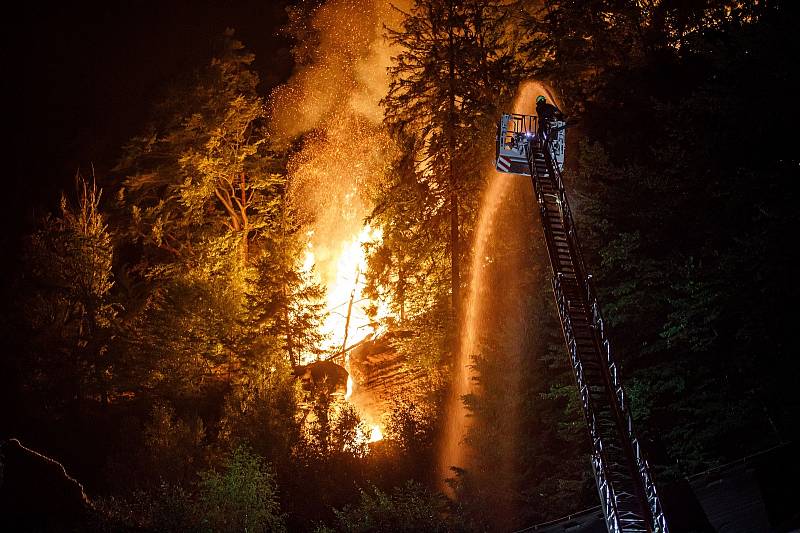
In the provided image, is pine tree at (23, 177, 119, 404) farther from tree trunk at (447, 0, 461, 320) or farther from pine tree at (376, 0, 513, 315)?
tree trunk at (447, 0, 461, 320)

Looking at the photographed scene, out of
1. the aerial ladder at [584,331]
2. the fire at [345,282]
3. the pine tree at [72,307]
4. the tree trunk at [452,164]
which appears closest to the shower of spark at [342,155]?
the fire at [345,282]

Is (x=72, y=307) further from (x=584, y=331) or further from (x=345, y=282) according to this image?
(x=584, y=331)

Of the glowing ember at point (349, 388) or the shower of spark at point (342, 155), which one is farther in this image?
the shower of spark at point (342, 155)

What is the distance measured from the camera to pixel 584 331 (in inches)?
440

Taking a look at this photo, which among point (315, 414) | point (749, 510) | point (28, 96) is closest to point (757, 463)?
point (749, 510)

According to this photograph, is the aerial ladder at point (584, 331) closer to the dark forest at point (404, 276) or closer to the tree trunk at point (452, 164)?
the dark forest at point (404, 276)

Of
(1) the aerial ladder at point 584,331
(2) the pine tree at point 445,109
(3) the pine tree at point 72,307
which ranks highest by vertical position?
(2) the pine tree at point 445,109

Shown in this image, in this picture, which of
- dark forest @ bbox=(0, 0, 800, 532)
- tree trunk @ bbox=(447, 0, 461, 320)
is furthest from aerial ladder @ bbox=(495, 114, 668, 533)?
tree trunk @ bbox=(447, 0, 461, 320)

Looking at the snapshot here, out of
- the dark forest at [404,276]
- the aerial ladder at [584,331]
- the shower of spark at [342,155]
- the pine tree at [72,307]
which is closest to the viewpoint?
the aerial ladder at [584,331]

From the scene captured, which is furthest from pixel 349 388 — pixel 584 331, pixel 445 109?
pixel 584 331

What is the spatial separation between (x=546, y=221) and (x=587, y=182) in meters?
8.21

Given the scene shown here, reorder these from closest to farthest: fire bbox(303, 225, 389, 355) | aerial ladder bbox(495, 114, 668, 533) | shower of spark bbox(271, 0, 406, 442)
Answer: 1. aerial ladder bbox(495, 114, 668, 533)
2. shower of spark bbox(271, 0, 406, 442)
3. fire bbox(303, 225, 389, 355)

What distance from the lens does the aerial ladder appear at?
8625mm

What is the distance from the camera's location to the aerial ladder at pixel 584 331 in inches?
340
